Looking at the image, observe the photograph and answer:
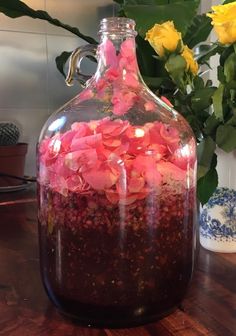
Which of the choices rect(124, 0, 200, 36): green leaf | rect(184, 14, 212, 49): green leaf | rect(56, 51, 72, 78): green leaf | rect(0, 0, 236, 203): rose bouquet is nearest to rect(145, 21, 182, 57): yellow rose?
rect(0, 0, 236, 203): rose bouquet

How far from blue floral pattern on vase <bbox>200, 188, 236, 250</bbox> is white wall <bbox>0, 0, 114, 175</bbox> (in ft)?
2.19

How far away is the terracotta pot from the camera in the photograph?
100 centimetres

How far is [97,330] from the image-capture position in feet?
1.18

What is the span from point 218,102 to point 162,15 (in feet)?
0.73

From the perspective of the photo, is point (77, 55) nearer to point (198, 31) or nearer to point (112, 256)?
point (112, 256)

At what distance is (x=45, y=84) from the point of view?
1.11m

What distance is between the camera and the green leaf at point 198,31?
705mm

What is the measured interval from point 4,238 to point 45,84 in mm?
586

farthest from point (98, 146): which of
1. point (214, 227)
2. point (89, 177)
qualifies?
point (214, 227)

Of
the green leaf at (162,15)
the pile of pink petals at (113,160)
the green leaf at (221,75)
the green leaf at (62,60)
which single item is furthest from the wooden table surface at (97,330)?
the green leaf at (62,60)

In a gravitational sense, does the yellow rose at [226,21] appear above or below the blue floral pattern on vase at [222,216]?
above

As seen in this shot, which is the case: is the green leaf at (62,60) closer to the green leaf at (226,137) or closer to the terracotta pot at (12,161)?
the terracotta pot at (12,161)

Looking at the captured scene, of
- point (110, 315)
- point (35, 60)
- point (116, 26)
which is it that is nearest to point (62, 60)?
point (35, 60)

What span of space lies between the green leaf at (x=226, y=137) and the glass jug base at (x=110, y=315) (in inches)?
8.0
